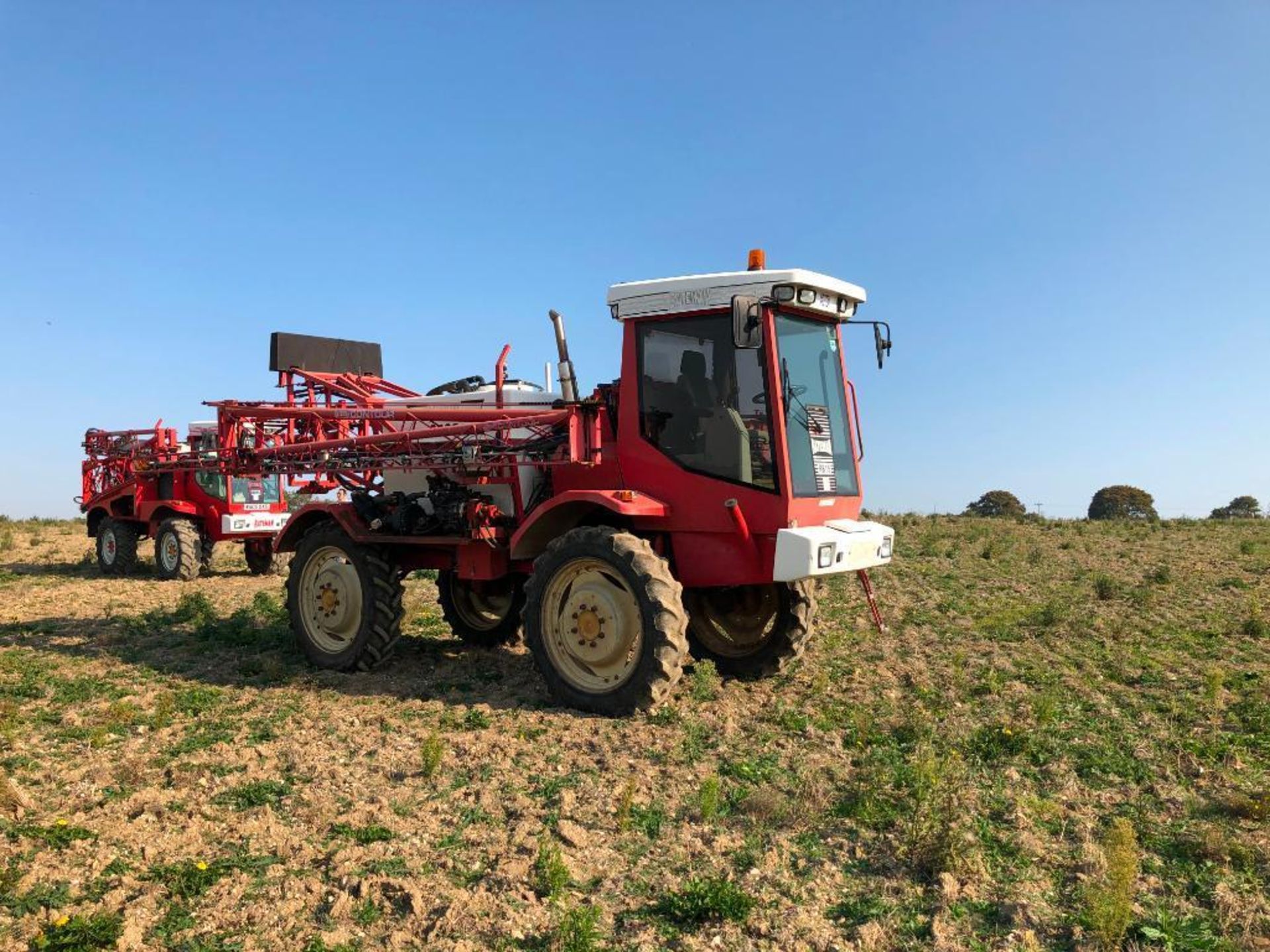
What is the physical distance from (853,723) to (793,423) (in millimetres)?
2204

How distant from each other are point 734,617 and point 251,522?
1077 cm

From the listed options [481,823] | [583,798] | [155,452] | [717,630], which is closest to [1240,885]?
[583,798]

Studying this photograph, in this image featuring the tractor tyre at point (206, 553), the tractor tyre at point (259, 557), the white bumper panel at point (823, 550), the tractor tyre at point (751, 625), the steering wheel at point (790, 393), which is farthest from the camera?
the tractor tyre at point (259, 557)

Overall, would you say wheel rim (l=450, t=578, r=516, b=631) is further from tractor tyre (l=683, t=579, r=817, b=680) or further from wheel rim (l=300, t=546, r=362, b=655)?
tractor tyre (l=683, t=579, r=817, b=680)

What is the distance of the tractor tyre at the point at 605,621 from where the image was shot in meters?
6.40

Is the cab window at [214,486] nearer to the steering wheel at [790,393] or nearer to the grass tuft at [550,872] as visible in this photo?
the steering wheel at [790,393]

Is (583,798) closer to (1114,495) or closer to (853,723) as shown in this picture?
(853,723)

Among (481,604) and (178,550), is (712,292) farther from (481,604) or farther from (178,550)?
(178,550)

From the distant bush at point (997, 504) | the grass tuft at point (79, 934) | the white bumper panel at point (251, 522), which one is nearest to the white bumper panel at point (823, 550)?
the grass tuft at point (79, 934)

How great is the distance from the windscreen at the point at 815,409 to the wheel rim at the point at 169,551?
12.7 m

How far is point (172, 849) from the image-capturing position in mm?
4418

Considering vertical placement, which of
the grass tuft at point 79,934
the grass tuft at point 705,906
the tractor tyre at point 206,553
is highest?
the tractor tyre at point 206,553

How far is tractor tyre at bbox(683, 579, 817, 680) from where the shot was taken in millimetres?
7633

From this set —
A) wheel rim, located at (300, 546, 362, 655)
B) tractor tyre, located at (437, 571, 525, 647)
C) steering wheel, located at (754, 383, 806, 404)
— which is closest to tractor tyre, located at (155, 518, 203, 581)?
wheel rim, located at (300, 546, 362, 655)
